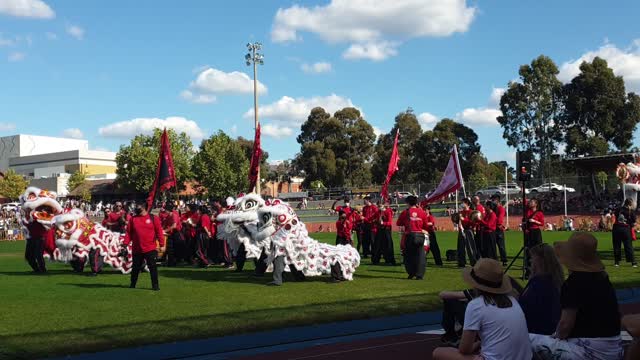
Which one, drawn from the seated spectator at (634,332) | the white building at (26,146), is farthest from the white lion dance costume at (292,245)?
the white building at (26,146)

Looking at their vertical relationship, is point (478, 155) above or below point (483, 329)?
above

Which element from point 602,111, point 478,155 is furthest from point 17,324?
point 478,155

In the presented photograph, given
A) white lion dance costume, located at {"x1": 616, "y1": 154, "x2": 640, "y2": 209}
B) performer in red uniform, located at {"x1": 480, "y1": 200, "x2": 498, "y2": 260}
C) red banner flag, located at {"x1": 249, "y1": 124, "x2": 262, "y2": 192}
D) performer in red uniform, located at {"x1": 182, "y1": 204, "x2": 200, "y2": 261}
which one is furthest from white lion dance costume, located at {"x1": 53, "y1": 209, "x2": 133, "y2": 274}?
white lion dance costume, located at {"x1": 616, "y1": 154, "x2": 640, "y2": 209}

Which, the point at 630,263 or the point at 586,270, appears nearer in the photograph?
the point at 586,270

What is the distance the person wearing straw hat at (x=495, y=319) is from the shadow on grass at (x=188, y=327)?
14.2 ft

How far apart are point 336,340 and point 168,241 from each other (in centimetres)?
1144

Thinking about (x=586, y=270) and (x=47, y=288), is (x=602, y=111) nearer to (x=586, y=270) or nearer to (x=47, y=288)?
(x=47, y=288)

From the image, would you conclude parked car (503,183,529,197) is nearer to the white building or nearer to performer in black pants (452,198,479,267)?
performer in black pants (452,198,479,267)

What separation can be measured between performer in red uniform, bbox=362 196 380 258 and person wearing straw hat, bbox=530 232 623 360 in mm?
13685

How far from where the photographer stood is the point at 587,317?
16.4 ft

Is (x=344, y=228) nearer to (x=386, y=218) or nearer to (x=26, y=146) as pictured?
(x=386, y=218)

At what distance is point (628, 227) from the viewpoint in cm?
1631

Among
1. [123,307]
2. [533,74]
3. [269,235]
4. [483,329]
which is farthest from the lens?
[533,74]

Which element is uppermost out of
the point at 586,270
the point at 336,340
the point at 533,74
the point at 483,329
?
the point at 533,74
